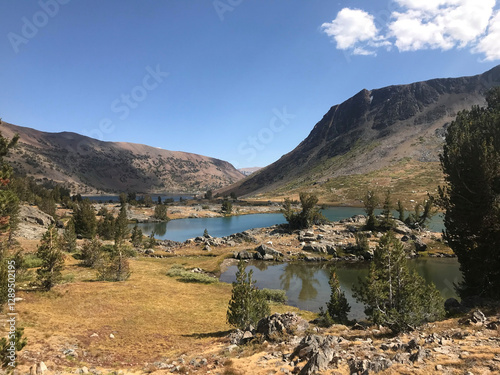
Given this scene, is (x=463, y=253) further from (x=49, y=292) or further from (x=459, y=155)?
(x=49, y=292)

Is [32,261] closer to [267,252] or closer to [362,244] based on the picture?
[267,252]

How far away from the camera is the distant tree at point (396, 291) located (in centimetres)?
1947

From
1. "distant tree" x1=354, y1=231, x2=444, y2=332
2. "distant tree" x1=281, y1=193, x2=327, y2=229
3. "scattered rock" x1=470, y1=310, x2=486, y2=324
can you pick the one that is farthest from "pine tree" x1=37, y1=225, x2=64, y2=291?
"distant tree" x1=281, y1=193, x2=327, y2=229

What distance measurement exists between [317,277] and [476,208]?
3063 centimetres

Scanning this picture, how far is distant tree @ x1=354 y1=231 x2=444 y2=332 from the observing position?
19469mm

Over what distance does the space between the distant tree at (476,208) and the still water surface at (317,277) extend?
13.6 meters

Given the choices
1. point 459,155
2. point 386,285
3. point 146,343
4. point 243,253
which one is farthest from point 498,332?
point 243,253

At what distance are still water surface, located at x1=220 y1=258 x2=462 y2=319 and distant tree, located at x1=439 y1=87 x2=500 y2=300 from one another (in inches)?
534

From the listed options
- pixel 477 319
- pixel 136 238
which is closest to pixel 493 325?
pixel 477 319

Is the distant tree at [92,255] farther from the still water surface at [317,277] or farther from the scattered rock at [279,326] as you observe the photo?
the scattered rock at [279,326]

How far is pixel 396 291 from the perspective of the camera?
21.2m

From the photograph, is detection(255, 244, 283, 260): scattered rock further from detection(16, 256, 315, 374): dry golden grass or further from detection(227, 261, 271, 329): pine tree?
detection(227, 261, 271, 329): pine tree

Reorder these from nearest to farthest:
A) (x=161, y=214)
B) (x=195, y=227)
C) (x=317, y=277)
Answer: (x=317, y=277), (x=195, y=227), (x=161, y=214)

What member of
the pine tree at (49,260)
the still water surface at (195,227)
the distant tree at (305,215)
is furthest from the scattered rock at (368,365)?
the still water surface at (195,227)
